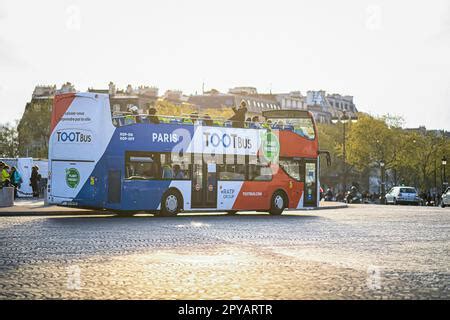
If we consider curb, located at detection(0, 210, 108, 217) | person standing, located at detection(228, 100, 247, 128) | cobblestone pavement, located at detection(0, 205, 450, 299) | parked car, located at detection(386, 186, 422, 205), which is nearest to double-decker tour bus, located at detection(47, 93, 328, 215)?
person standing, located at detection(228, 100, 247, 128)

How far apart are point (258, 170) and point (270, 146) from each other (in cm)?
111

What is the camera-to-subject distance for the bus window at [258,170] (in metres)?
30.6

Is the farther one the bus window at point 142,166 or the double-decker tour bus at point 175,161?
the bus window at point 142,166

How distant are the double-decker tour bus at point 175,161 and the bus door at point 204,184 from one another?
35mm

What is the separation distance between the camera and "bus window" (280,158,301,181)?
104 ft

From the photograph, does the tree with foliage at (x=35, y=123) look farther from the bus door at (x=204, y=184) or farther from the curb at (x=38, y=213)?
the bus door at (x=204, y=184)

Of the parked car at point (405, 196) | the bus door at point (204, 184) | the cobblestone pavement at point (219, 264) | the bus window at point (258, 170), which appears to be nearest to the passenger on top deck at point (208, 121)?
the bus door at point (204, 184)

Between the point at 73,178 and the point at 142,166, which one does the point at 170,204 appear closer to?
the point at 142,166

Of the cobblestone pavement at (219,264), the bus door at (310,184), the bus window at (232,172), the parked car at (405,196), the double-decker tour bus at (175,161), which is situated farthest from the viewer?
the parked car at (405,196)

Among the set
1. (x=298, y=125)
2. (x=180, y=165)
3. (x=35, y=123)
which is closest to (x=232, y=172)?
(x=180, y=165)

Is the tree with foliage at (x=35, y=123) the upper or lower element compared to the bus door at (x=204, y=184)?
upper

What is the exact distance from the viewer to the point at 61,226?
70.2ft

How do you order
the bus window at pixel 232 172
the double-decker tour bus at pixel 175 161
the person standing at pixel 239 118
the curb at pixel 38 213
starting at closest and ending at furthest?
1. the double-decker tour bus at pixel 175 161
2. the curb at pixel 38 213
3. the bus window at pixel 232 172
4. the person standing at pixel 239 118

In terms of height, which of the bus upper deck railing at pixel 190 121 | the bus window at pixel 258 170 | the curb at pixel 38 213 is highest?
the bus upper deck railing at pixel 190 121
